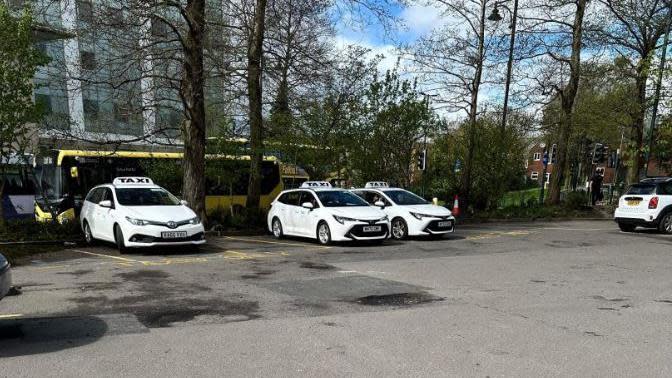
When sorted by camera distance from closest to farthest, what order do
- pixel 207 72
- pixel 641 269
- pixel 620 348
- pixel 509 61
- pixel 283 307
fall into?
pixel 620 348 → pixel 283 307 → pixel 641 269 → pixel 207 72 → pixel 509 61

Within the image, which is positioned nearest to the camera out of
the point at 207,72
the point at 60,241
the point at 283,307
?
the point at 283,307

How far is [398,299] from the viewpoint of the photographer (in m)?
7.59

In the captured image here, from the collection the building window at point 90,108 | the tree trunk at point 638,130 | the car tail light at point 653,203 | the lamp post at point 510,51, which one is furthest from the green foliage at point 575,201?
the building window at point 90,108

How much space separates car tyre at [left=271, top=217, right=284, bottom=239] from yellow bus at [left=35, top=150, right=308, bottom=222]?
136 inches

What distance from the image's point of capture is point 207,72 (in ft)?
52.2

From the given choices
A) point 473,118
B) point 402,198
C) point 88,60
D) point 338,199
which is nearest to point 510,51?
point 473,118

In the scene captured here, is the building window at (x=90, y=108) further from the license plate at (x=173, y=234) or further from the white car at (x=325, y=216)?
the license plate at (x=173, y=234)

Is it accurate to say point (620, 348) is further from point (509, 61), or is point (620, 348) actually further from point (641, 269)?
point (509, 61)

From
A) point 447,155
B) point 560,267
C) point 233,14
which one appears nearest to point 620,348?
point 560,267

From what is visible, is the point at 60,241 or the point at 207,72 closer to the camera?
the point at 60,241

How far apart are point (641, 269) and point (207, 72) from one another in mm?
11799

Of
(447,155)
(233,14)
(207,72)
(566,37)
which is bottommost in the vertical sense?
(447,155)

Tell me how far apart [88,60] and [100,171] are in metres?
5.68

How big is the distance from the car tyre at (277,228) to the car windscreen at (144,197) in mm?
3366
